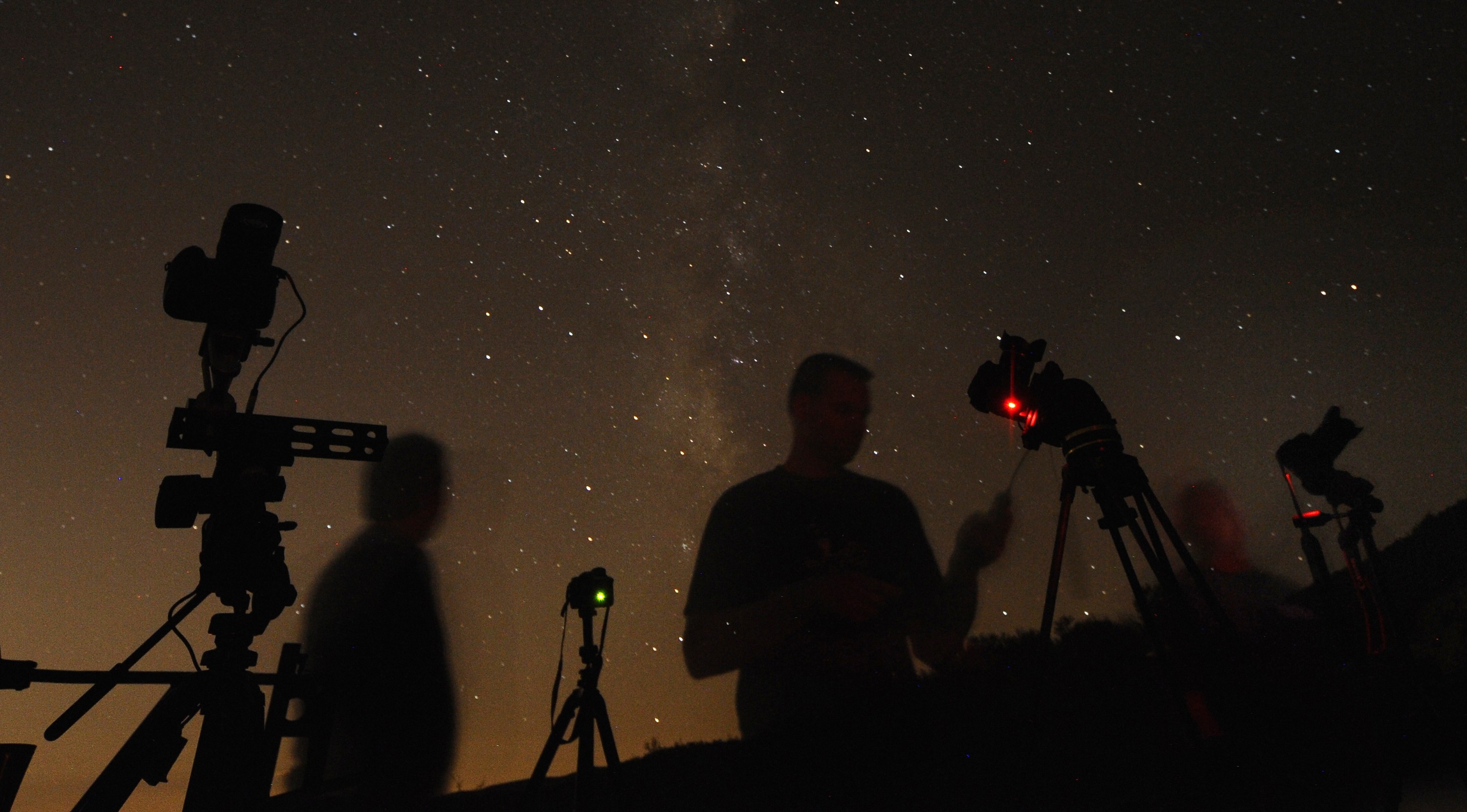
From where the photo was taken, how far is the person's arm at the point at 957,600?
4.05m

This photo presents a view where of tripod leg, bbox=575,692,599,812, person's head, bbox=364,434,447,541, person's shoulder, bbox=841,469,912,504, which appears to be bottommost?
tripod leg, bbox=575,692,599,812

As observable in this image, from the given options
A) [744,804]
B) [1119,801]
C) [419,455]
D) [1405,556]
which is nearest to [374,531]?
[419,455]

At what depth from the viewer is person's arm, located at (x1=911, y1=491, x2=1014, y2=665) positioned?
4.05m

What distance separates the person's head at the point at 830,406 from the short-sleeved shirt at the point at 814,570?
0.80 feet

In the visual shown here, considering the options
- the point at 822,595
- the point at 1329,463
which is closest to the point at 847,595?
the point at 822,595

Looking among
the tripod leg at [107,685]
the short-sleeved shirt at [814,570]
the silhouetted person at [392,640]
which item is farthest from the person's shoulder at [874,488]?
the tripod leg at [107,685]

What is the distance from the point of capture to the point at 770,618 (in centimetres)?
391

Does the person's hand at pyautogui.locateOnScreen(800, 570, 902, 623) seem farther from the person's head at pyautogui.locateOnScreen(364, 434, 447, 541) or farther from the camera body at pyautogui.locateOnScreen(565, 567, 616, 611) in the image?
the person's head at pyautogui.locateOnScreen(364, 434, 447, 541)

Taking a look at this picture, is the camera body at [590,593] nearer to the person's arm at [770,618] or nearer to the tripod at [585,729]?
the tripod at [585,729]

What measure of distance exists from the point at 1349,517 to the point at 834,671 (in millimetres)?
2458

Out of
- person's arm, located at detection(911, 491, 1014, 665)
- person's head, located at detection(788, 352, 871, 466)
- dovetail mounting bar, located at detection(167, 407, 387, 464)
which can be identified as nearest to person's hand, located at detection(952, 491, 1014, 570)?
person's arm, located at detection(911, 491, 1014, 665)

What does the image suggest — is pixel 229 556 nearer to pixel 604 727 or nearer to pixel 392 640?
pixel 604 727

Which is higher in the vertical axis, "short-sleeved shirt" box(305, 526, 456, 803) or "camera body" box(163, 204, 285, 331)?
"camera body" box(163, 204, 285, 331)

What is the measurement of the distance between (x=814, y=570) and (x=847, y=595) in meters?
0.23
